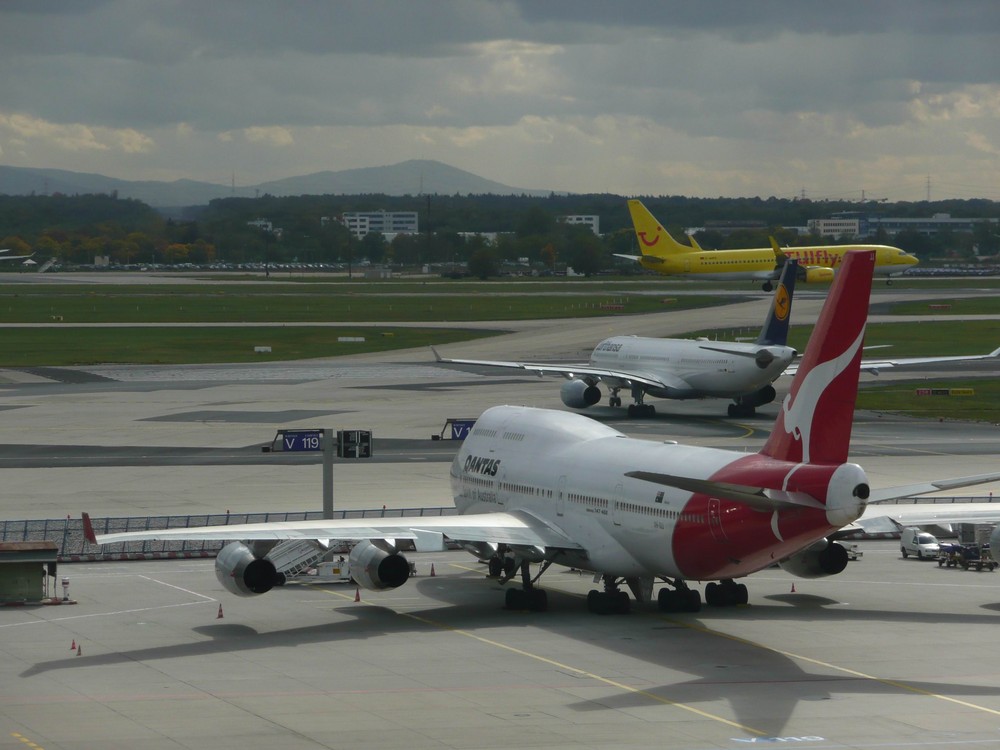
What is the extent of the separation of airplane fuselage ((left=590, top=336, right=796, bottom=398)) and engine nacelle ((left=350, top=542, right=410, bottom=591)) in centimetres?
4652

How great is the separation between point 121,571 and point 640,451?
17.6m

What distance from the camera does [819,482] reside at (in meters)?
33.8

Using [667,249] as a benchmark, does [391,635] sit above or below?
below

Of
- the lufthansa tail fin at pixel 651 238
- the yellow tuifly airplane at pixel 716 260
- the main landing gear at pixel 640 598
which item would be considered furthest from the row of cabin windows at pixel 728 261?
the main landing gear at pixel 640 598

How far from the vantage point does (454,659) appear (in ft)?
117

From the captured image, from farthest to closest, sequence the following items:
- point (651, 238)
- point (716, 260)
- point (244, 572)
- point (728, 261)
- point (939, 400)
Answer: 1. point (728, 261)
2. point (716, 260)
3. point (651, 238)
4. point (939, 400)
5. point (244, 572)

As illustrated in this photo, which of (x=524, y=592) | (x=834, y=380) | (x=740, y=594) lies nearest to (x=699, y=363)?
(x=740, y=594)

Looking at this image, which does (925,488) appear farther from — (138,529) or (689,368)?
(689,368)

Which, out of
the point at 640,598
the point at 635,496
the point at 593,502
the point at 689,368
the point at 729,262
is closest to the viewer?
the point at 635,496

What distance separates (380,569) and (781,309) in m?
46.8

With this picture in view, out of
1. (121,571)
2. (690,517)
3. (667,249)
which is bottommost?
(121,571)

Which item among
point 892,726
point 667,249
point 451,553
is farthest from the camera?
point 667,249

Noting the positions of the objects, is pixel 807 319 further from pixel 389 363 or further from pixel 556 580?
pixel 556 580

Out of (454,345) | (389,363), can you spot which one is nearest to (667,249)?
(454,345)
